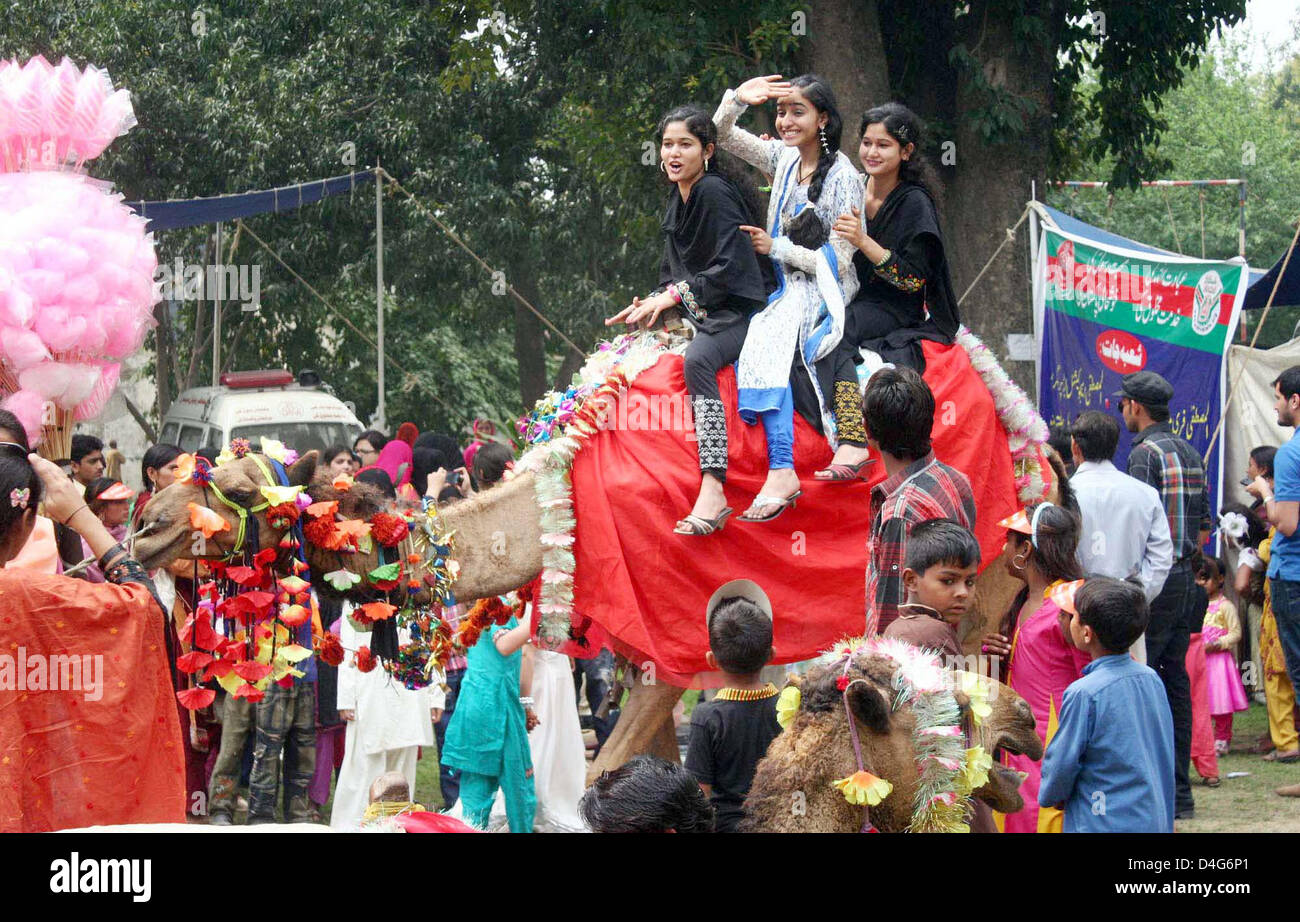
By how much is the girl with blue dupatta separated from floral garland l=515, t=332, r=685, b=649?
0.44m

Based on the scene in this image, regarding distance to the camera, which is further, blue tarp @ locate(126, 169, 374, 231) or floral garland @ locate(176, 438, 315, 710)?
blue tarp @ locate(126, 169, 374, 231)

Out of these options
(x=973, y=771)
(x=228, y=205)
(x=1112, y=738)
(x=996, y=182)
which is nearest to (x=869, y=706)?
(x=973, y=771)

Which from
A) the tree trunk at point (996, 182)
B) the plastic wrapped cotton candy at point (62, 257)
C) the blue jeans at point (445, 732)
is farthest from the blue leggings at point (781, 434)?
A: the tree trunk at point (996, 182)

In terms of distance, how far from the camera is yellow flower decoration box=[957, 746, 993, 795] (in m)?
3.39

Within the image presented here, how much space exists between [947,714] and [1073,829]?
1.19 m

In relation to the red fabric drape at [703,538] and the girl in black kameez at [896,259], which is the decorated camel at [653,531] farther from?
the girl in black kameez at [896,259]

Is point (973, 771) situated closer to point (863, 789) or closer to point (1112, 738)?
point (863, 789)

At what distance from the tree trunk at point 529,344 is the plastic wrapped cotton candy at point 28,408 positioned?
15.2 meters

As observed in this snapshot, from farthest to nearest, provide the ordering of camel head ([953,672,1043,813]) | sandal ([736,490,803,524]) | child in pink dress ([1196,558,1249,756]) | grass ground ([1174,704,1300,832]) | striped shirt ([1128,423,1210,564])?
child in pink dress ([1196,558,1249,756])
striped shirt ([1128,423,1210,564])
grass ground ([1174,704,1300,832])
sandal ([736,490,803,524])
camel head ([953,672,1043,813])

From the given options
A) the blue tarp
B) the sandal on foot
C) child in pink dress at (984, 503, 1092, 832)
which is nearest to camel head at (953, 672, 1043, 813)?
child in pink dress at (984, 503, 1092, 832)

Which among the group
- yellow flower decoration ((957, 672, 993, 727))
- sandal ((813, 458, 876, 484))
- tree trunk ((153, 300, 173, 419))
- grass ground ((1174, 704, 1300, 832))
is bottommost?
grass ground ((1174, 704, 1300, 832))

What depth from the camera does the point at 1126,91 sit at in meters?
13.7

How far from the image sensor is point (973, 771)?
342cm

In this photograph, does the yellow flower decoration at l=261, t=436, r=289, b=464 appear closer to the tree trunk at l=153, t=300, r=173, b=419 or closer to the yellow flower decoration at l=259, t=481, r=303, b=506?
the yellow flower decoration at l=259, t=481, r=303, b=506
